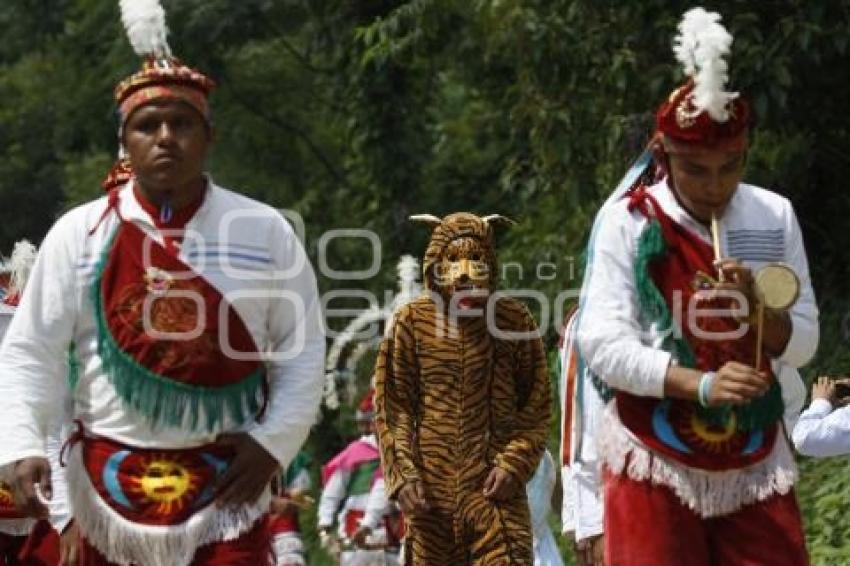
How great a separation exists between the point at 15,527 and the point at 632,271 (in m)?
3.97

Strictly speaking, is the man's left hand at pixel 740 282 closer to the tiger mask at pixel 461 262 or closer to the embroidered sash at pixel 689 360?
the embroidered sash at pixel 689 360

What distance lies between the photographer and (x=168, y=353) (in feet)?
24.0

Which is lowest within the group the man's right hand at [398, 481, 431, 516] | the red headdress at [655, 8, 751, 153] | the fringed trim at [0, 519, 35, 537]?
the fringed trim at [0, 519, 35, 537]

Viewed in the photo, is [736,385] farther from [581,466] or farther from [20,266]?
[20,266]

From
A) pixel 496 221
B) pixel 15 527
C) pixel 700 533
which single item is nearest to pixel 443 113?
pixel 496 221

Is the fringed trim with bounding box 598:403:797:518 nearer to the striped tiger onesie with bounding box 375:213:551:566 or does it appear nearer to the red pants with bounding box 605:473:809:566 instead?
the red pants with bounding box 605:473:809:566

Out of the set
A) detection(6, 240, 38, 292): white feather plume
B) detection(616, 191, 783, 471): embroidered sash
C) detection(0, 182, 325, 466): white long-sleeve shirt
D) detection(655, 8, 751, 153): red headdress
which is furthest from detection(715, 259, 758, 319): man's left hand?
detection(6, 240, 38, 292): white feather plume

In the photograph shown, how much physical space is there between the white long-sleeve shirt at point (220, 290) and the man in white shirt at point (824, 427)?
385 centimetres

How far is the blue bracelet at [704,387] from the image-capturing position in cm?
733

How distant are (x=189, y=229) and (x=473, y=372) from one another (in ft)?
12.7

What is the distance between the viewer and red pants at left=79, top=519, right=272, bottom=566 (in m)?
7.23

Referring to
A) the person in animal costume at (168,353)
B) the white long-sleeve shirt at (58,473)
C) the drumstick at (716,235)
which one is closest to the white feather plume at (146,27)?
the person in animal costume at (168,353)

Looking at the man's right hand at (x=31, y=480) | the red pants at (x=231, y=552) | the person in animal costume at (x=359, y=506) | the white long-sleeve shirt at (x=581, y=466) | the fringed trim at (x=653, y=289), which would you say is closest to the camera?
the man's right hand at (x=31, y=480)

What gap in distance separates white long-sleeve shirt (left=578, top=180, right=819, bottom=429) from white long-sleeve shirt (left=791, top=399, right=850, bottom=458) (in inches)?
114
